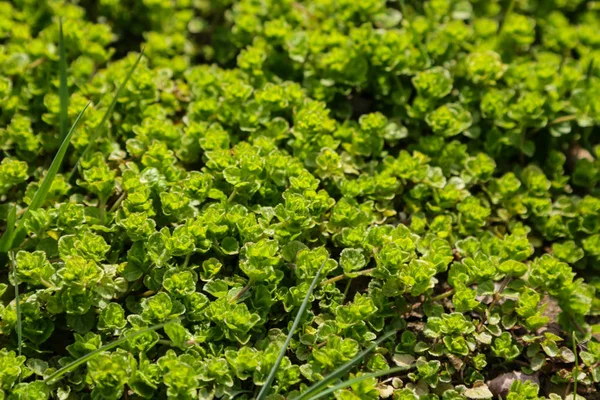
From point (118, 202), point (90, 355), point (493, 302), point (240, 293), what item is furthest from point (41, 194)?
point (493, 302)

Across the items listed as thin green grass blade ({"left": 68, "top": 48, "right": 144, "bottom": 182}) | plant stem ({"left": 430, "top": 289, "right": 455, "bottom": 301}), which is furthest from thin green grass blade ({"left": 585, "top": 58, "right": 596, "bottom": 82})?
thin green grass blade ({"left": 68, "top": 48, "right": 144, "bottom": 182})

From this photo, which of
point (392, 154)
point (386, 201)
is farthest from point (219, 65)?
point (386, 201)

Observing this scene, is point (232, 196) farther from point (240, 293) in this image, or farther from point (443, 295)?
→ point (443, 295)

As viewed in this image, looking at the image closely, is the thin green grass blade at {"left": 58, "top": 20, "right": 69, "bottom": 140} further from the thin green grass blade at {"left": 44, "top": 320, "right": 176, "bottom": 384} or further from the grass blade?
the thin green grass blade at {"left": 44, "top": 320, "right": 176, "bottom": 384}

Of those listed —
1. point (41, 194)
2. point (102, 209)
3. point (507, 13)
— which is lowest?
point (102, 209)

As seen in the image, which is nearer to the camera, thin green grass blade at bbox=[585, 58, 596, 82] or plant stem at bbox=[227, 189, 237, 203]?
plant stem at bbox=[227, 189, 237, 203]

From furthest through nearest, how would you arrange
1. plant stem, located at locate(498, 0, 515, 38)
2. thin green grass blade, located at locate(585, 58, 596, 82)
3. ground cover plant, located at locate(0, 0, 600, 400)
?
plant stem, located at locate(498, 0, 515, 38) < thin green grass blade, located at locate(585, 58, 596, 82) < ground cover plant, located at locate(0, 0, 600, 400)

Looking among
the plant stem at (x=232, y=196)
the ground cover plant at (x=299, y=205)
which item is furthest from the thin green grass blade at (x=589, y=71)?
the plant stem at (x=232, y=196)

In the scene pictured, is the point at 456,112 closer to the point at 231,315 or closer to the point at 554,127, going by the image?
the point at 554,127

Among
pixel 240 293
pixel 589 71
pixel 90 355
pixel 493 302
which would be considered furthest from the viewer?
pixel 589 71
